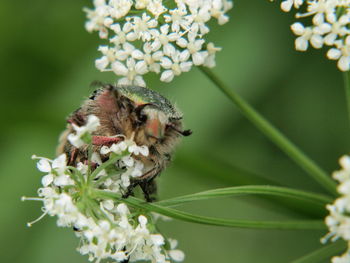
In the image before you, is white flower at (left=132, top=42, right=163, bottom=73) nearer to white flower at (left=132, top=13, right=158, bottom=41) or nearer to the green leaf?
white flower at (left=132, top=13, right=158, bottom=41)

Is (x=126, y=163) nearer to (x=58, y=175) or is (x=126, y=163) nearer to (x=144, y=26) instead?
(x=58, y=175)

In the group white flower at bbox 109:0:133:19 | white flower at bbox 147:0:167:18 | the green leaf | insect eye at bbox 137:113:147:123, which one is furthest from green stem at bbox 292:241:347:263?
white flower at bbox 109:0:133:19

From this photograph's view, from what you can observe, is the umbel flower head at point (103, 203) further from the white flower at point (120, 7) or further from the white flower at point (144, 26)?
the white flower at point (120, 7)

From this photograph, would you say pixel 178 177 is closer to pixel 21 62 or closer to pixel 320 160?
pixel 320 160

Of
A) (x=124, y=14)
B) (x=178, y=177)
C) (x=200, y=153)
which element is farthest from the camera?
(x=178, y=177)

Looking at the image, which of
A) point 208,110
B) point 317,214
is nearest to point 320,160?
point 208,110

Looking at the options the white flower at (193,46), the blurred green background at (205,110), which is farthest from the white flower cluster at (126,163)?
the blurred green background at (205,110)

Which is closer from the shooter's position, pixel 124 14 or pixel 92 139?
pixel 92 139

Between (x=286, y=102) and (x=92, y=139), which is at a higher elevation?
(x=286, y=102)

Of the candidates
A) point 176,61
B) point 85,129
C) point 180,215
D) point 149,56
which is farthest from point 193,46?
point 180,215
